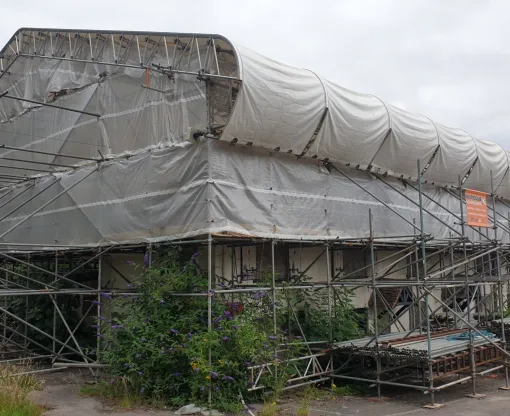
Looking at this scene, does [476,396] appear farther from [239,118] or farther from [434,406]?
[239,118]

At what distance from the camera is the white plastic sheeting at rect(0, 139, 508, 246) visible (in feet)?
33.9

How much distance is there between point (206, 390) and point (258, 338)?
1.16m

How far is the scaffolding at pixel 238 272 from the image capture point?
10375 millimetres

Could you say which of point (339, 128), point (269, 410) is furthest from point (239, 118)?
point (269, 410)

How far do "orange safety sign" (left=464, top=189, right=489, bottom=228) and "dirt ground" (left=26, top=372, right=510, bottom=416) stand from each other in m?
3.48

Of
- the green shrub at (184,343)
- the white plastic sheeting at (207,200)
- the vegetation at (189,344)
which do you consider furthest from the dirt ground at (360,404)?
the white plastic sheeting at (207,200)

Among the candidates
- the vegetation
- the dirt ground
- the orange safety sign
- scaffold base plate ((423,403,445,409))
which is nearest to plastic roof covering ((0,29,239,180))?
the vegetation

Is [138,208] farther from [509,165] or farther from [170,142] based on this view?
[509,165]

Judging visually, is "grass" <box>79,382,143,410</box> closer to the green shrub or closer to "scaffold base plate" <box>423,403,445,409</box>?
the green shrub

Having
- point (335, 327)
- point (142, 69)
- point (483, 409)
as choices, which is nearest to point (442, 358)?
point (483, 409)

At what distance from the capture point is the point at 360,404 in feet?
32.3

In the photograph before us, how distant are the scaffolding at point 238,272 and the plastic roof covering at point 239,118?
0.21 m

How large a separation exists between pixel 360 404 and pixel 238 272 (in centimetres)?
353

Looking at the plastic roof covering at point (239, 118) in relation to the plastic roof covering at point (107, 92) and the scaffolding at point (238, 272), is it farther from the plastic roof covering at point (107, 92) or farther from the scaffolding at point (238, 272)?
the scaffolding at point (238, 272)
